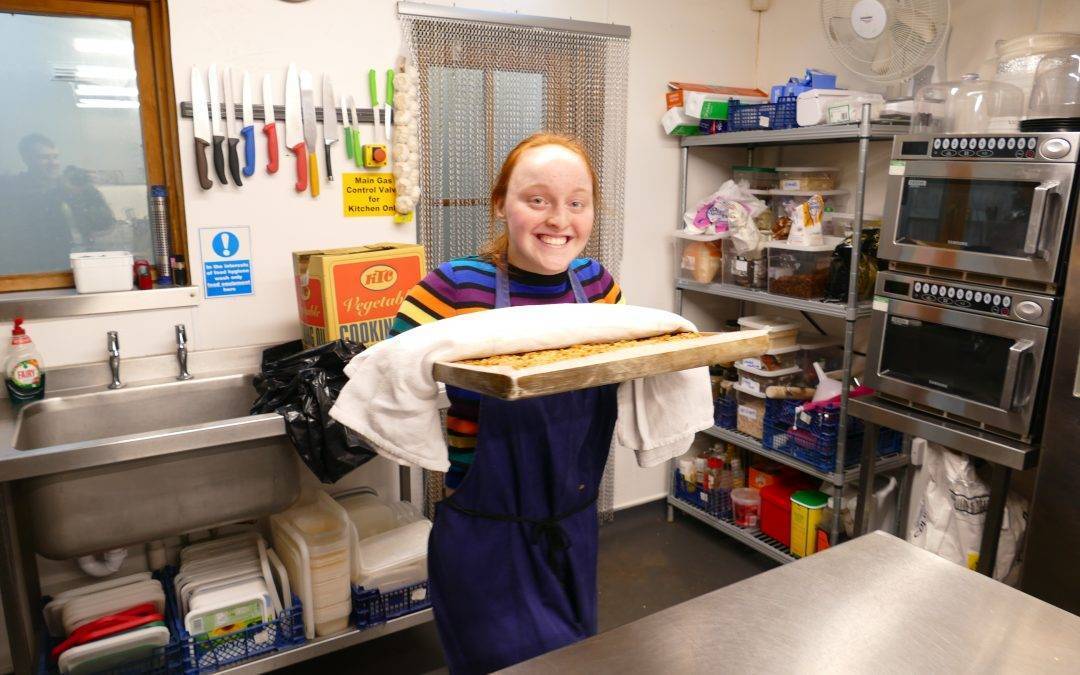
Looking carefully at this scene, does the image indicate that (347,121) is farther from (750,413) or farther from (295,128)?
(750,413)

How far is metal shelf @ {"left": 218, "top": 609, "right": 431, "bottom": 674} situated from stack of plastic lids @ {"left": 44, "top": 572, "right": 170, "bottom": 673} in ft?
0.75

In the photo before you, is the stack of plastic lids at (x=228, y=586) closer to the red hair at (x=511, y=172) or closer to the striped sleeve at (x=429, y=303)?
the striped sleeve at (x=429, y=303)

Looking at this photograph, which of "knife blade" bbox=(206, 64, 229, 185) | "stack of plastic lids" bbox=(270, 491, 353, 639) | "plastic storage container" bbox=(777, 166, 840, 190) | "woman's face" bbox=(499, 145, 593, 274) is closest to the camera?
"woman's face" bbox=(499, 145, 593, 274)

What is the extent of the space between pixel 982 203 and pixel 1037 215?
0.18 meters

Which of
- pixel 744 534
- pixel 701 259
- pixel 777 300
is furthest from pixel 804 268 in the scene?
pixel 744 534

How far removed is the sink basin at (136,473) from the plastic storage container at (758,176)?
2.11 metres

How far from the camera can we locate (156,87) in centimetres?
226

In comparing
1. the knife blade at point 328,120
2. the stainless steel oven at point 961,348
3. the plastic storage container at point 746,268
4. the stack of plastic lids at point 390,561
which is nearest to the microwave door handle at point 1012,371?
Result: the stainless steel oven at point 961,348

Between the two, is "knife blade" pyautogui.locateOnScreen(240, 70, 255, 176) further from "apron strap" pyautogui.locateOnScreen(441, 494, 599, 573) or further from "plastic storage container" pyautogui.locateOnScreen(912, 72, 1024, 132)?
"plastic storage container" pyautogui.locateOnScreen(912, 72, 1024, 132)

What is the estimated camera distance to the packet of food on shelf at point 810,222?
2693 millimetres

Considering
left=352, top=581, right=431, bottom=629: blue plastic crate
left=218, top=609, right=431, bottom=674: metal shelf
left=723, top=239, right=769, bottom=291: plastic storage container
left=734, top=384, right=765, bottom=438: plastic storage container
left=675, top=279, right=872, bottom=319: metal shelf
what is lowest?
left=218, top=609, right=431, bottom=674: metal shelf

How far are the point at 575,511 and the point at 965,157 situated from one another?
1.56 metres

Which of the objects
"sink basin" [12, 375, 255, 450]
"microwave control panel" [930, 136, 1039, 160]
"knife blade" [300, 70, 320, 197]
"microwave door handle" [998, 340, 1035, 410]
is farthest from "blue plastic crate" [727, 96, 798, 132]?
"sink basin" [12, 375, 255, 450]

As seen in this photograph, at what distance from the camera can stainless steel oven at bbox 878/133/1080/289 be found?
1900 mm
